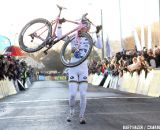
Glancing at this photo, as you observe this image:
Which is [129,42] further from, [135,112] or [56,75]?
[135,112]

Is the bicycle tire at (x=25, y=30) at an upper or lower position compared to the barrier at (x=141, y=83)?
upper

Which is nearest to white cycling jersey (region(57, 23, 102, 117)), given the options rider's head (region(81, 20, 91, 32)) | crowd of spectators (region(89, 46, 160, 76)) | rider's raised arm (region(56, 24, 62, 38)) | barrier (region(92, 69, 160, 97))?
rider's head (region(81, 20, 91, 32))

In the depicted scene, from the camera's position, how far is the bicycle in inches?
544

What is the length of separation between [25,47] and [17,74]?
1058 inches

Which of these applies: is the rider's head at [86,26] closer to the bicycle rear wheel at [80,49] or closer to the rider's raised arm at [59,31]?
the bicycle rear wheel at [80,49]

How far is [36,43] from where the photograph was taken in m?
15.1

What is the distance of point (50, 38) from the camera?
14.6 meters

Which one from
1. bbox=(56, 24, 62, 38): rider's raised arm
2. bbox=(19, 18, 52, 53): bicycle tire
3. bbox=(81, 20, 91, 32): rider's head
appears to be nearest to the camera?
bbox=(81, 20, 91, 32): rider's head

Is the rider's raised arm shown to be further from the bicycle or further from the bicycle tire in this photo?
the bicycle tire

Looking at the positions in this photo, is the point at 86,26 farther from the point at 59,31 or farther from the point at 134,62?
the point at 134,62

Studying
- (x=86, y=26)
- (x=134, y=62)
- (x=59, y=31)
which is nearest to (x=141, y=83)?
(x=134, y=62)

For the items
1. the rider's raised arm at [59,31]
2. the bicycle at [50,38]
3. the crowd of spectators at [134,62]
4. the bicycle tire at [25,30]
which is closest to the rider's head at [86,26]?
the bicycle at [50,38]

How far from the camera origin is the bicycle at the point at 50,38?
45.4ft

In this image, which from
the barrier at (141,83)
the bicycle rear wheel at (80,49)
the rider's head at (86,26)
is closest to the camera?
the bicycle rear wheel at (80,49)
